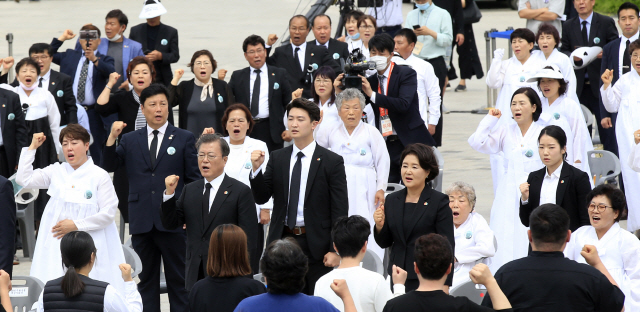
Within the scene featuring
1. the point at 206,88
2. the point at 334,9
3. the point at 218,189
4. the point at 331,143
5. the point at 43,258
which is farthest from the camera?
the point at 334,9

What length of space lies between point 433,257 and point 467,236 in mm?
2470

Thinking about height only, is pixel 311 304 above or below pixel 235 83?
below

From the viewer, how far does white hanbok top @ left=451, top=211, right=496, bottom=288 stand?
6.47 metres

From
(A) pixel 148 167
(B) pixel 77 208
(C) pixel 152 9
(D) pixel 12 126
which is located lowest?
(B) pixel 77 208

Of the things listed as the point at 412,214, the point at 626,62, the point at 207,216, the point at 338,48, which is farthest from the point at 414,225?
the point at 626,62

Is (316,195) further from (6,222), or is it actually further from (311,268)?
(6,222)

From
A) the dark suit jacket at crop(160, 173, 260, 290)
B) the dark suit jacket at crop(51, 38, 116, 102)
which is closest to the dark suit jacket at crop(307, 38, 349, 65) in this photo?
the dark suit jacket at crop(51, 38, 116, 102)

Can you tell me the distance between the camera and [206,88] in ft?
28.7

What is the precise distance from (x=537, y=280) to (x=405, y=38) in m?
5.45

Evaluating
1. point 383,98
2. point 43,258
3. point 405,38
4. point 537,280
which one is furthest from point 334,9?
point 537,280

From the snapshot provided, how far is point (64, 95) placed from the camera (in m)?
9.21

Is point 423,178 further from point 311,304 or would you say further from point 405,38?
point 405,38

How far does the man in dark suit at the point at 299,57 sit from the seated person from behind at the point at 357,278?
5107 mm

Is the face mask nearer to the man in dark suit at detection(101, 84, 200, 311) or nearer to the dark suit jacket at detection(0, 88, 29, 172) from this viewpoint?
the man in dark suit at detection(101, 84, 200, 311)
